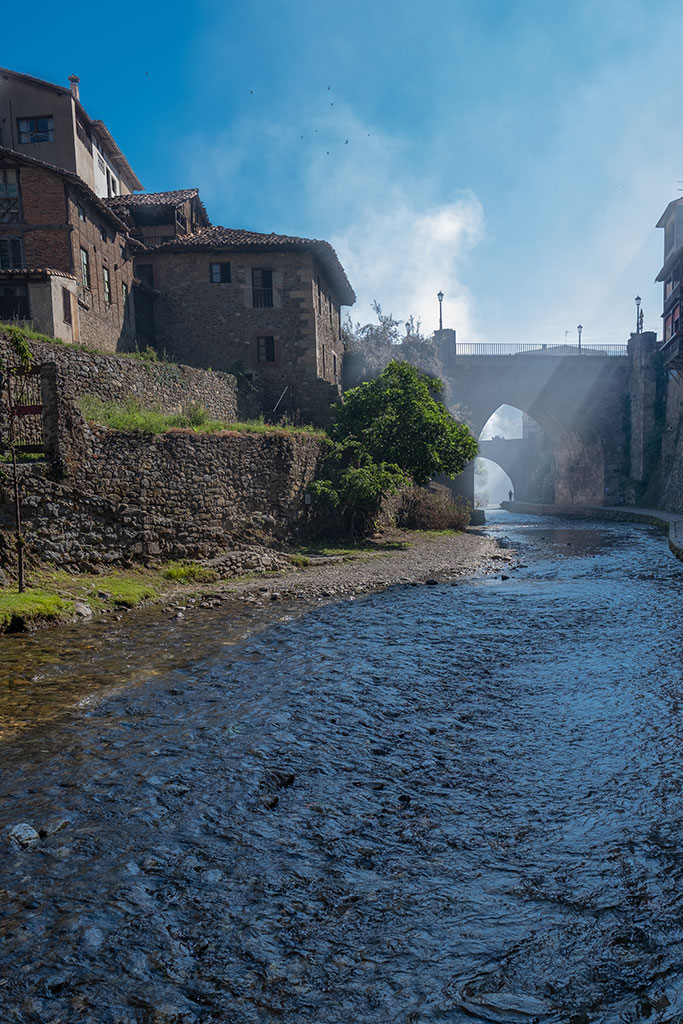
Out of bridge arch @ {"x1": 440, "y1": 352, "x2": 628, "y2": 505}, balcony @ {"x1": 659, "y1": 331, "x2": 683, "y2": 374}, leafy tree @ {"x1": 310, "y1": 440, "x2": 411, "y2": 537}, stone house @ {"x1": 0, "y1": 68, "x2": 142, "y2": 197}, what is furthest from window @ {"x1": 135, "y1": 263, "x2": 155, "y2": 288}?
balcony @ {"x1": 659, "y1": 331, "x2": 683, "y2": 374}

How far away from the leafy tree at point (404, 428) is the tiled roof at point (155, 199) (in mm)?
15610

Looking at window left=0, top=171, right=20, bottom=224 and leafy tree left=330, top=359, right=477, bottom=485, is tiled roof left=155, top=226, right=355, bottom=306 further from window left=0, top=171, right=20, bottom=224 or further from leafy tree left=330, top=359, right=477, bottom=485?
leafy tree left=330, top=359, right=477, bottom=485

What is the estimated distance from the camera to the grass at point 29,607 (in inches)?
396

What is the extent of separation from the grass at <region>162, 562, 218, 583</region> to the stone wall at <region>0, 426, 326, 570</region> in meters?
0.38

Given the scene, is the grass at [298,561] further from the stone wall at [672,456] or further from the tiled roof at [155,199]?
the stone wall at [672,456]

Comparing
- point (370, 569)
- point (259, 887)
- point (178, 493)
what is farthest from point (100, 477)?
point (259, 887)

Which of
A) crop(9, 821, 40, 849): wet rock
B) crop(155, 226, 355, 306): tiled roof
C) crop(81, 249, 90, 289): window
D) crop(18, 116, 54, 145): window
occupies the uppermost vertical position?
crop(18, 116, 54, 145): window

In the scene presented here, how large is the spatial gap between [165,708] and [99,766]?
4.72ft

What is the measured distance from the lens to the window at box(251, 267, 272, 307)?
2966 cm

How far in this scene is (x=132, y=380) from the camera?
19.7m

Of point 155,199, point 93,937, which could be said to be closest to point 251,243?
point 155,199

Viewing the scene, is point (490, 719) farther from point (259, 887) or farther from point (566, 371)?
point (566, 371)

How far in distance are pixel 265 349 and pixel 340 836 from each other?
27.6m

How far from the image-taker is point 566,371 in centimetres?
4412
